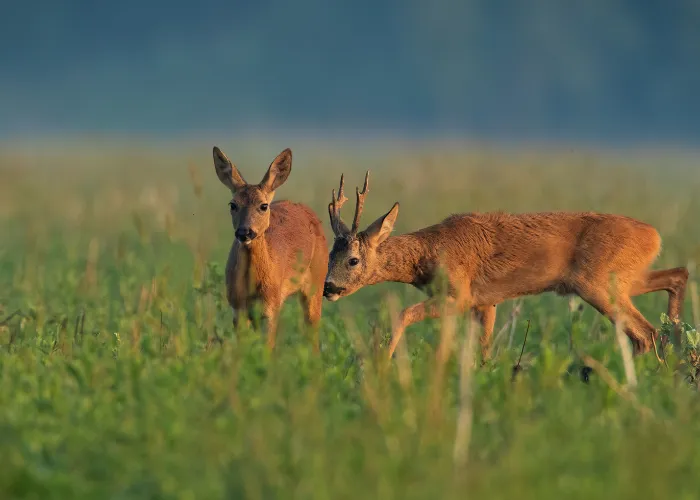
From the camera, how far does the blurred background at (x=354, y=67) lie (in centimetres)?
10719

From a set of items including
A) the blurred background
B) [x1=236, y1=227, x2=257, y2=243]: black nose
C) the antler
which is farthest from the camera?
the blurred background

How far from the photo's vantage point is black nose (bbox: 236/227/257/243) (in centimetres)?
945

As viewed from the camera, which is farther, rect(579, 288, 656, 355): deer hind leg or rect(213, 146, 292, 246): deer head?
rect(579, 288, 656, 355): deer hind leg

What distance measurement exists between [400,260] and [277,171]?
3.65ft

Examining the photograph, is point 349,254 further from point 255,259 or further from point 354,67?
point 354,67

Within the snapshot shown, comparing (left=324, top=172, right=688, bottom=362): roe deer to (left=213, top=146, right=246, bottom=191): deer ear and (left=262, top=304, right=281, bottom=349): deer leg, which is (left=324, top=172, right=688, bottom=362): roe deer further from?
(left=213, top=146, right=246, bottom=191): deer ear

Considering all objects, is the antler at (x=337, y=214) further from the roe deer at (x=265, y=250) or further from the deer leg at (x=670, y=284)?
the deer leg at (x=670, y=284)

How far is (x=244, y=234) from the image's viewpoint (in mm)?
9453

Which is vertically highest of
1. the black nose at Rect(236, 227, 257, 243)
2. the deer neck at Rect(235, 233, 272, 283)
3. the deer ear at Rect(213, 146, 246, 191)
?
the deer ear at Rect(213, 146, 246, 191)

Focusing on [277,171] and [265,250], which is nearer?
[265,250]

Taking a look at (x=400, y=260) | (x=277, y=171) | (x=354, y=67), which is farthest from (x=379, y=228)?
(x=354, y=67)

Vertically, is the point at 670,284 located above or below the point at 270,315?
above

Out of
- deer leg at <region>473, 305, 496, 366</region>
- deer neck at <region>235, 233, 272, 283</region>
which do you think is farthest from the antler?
deer leg at <region>473, 305, 496, 366</region>

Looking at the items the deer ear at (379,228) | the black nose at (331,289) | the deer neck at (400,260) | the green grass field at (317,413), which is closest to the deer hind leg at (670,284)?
the green grass field at (317,413)
